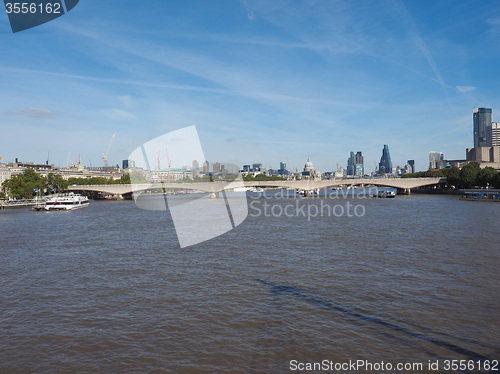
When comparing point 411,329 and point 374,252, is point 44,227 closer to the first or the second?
point 374,252

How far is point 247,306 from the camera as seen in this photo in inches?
498

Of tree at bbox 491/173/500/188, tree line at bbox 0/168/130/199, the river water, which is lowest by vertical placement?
the river water

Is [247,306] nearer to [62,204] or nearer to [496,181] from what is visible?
[62,204]

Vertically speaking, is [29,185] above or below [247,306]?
above

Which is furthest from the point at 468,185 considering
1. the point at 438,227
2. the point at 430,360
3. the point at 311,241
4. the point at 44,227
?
the point at 430,360

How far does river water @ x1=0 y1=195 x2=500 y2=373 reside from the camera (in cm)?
933

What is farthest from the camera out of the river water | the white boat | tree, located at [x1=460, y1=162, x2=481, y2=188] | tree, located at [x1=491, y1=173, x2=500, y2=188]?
tree, located at [x1=460, y1=162, x2=481, y2=188]

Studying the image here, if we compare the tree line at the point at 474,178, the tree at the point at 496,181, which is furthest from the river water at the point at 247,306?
the tree line at the point at 474,178

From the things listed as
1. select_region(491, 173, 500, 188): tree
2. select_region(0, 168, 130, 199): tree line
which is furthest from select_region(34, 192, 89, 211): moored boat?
select_region(491, 173, 500, 188): tree

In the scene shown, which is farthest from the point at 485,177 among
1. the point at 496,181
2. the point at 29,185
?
the point at 29,185

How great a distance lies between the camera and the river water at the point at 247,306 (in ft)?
30.6

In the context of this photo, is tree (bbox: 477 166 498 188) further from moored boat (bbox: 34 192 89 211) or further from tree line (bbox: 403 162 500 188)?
moored boat (bbox: 34 192 89 211)

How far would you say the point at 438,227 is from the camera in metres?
30.4

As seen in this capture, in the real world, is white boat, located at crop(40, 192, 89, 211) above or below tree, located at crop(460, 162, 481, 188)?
below
